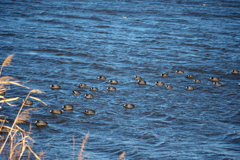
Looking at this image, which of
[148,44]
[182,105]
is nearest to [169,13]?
[148,44]

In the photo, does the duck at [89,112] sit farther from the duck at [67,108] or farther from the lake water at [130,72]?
the duck at [67,108]

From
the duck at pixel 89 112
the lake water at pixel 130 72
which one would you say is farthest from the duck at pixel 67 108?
the duck at pixel 89 112

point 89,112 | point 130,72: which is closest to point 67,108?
point 89,112

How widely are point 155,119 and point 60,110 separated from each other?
3164 millimetres

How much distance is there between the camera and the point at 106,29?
29.1m

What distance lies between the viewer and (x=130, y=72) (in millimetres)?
19859

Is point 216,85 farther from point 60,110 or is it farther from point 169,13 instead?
point 169,13

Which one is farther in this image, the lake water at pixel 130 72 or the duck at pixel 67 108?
the duck at pixel 67 108

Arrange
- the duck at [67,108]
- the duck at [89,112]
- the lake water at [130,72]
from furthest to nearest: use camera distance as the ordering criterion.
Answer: the duck at [67,108] → the duck at [89,112] → the lake water at [130,72]

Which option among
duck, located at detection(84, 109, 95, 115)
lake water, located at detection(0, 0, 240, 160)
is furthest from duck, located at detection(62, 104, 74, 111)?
duck, located at detection(84, 109, 95, 115)

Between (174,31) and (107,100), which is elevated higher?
(174,31)

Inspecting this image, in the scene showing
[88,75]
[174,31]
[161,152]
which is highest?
[174,31]

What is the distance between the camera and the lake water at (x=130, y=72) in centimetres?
1248

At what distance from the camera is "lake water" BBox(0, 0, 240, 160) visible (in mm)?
12477
